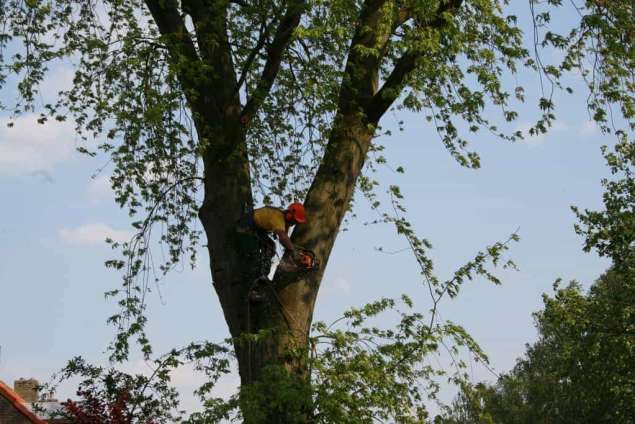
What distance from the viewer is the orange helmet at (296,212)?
975 cm

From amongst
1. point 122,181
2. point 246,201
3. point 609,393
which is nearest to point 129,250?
point 122,181

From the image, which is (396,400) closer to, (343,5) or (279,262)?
(279,262)

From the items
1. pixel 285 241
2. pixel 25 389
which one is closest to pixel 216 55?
pixel 285 241

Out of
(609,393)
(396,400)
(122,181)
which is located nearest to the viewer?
(396,400)

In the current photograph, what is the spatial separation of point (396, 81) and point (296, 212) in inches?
67.2

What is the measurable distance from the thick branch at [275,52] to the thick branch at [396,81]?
1120mm

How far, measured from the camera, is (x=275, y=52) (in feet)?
34.1

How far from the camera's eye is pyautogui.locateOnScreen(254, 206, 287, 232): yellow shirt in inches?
386

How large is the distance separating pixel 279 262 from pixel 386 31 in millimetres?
2555

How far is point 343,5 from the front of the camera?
974 cm

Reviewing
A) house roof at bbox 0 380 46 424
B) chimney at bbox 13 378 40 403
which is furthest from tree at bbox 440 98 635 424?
chimney at bbox 13 378 40 403

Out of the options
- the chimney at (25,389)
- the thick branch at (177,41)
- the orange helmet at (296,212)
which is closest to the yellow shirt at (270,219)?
the orange helmet at (296,212)

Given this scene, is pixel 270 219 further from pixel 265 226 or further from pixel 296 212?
pixel 296 212

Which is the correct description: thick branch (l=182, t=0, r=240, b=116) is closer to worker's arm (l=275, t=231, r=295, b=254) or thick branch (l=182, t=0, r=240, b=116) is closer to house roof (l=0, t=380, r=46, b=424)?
worker's arm (l=275, t=231, r=295, b=254)
